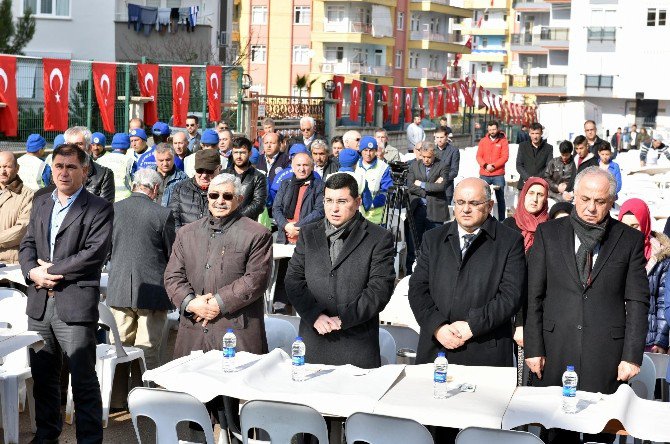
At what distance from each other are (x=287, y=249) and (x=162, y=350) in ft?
6.25

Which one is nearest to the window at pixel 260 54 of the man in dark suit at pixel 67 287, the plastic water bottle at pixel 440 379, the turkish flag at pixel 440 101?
the turkish flag at pixel 440 101

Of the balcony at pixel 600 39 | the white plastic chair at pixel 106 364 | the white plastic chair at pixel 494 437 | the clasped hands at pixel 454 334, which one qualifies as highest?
the balcony at pixel 600 39

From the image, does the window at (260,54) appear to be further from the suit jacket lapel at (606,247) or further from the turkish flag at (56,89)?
the suit jacket lapel at (606,247)

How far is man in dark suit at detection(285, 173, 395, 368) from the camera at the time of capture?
6621 mm

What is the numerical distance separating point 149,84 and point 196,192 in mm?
11382

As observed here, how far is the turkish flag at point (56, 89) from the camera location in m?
17.7

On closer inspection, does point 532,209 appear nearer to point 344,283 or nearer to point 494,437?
point 344,283

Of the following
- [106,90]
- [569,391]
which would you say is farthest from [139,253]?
[106,90]

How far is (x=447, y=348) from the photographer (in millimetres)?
6387

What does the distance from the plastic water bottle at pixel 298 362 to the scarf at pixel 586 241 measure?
155cm

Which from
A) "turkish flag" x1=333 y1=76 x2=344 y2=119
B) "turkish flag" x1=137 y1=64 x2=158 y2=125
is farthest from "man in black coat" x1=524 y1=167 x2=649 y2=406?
"turkish flag" x1=333 y1=76 x2=344 y2=119

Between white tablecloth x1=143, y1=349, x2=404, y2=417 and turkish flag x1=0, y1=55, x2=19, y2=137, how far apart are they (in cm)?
Result: 1176

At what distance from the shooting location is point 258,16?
77.4 meters

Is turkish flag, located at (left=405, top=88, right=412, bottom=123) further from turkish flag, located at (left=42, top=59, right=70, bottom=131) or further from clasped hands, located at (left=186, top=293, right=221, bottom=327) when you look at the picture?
clasped hands, located at (left=186, top=293, right=221, bottom=327)
